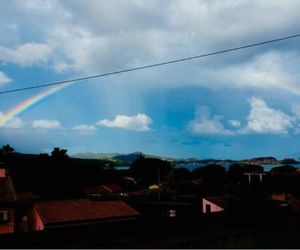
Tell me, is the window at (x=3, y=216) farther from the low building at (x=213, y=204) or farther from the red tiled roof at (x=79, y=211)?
the low building at (x=213, y=204)

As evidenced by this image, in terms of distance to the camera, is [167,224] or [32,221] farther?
[32,221]

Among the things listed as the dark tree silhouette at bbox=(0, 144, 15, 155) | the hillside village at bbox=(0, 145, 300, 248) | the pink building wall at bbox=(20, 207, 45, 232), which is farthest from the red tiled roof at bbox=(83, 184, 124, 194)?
the pink building wall at bbox=(20, 207, 45, 232)

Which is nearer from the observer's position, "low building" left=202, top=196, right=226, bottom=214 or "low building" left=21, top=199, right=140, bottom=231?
"low building" left=21, top=199, right=140, bottom=231

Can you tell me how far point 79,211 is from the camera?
2352 centimetres

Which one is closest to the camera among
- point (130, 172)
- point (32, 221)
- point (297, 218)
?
point (297, 218)

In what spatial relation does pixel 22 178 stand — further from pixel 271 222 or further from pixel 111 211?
pixel 271 222

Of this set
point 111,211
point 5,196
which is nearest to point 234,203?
point 111,211

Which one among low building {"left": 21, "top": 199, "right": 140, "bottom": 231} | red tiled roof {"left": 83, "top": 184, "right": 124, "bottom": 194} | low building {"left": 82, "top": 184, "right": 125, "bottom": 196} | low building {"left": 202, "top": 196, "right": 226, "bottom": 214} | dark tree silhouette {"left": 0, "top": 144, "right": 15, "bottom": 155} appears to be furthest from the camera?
dark tree silhouette {"left": 0, "top": 144, "right": 15, "bottom": 155}

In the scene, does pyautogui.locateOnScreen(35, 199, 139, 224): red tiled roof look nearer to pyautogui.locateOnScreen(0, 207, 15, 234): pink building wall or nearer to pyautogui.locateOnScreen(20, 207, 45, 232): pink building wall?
pyautogui.locateOnScreen(20, 207, 45, 232): pink building wall

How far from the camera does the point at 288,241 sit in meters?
7.27

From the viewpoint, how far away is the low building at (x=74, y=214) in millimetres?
21766

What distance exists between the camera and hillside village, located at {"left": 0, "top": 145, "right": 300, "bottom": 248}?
8375 mm

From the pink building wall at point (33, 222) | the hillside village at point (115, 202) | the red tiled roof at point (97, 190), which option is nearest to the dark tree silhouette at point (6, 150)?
the hillside village at point (115, 202)

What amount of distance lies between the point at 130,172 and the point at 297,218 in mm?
86673
